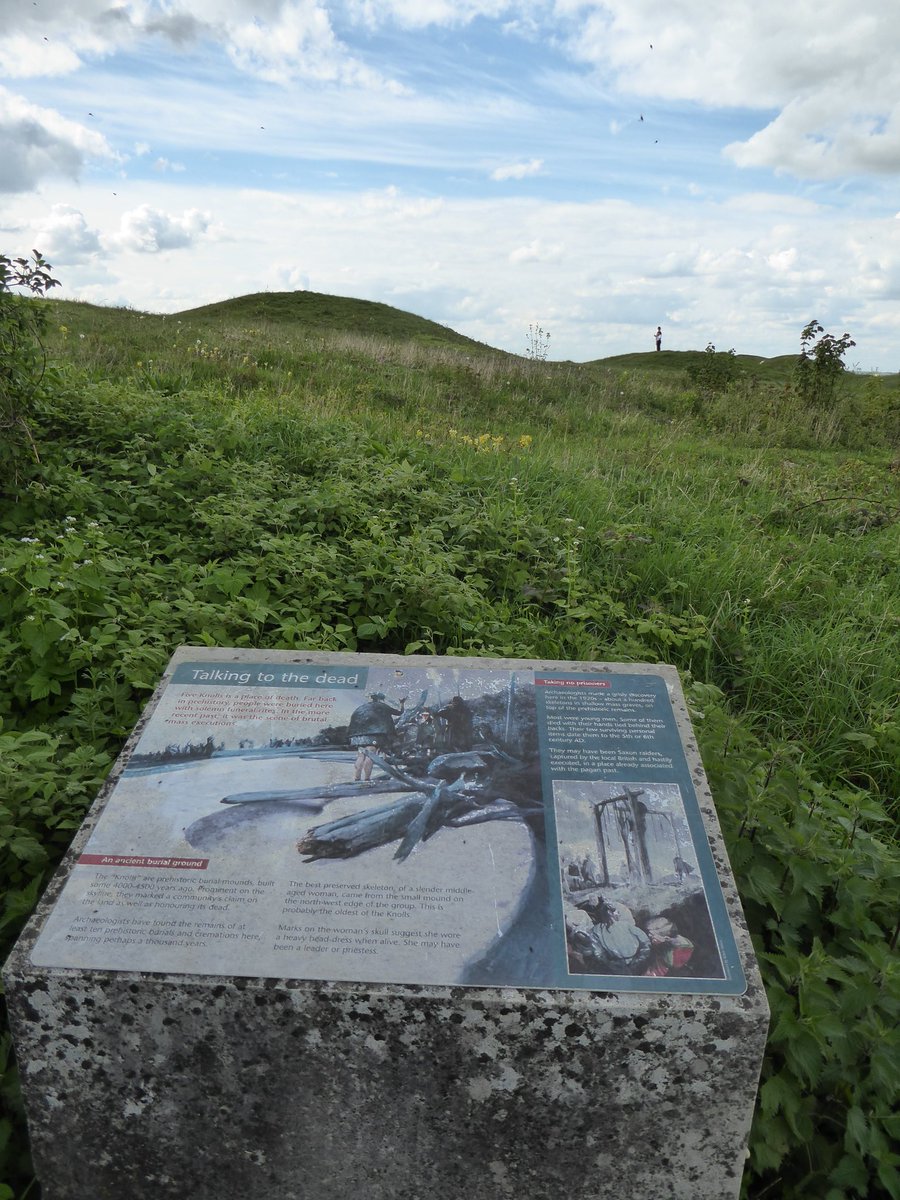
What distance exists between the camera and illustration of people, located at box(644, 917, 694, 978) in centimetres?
196

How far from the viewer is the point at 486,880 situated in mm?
2105

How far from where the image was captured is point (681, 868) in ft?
7.18

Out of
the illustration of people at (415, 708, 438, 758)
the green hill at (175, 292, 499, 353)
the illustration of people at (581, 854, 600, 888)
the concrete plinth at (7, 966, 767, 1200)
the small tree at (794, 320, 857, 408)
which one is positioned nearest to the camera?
the concrete plinth at (7, 966, 767, 1200)

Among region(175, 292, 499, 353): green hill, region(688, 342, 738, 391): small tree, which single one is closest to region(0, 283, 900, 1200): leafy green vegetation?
region(688, 342, 738, 391): small tree

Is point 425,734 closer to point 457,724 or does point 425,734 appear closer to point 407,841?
point 457,724

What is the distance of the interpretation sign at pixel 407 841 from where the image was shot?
196 centimetres

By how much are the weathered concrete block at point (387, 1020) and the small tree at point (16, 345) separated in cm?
385

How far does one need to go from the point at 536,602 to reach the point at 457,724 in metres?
2.55

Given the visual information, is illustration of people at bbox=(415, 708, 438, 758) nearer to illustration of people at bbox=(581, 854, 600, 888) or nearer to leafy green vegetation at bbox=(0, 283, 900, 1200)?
illustration of people at bbox=(581, 854, 600, 888)

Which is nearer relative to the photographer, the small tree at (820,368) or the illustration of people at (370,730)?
the illustration of people at (370,730)

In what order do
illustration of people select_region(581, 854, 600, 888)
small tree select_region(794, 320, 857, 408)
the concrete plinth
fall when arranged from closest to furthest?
1. the concrete plinth
2. illustration of people select_region(581, 854, 600, 888)
3. small tree select_region(794, 320, 857, 408)

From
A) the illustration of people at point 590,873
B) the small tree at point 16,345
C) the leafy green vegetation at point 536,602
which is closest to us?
the illustration of people at point 590,873

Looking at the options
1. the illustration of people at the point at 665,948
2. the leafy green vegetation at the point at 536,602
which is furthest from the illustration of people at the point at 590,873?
the leafy green vegetation at the point at 536,602

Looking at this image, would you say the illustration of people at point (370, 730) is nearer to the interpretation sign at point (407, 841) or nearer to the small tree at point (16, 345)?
the interpretation sign at point (407, 841)
